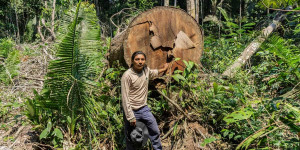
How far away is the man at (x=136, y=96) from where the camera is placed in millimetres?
2850

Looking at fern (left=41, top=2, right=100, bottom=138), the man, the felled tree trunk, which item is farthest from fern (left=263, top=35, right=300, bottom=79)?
fern (left=41, top=2, right=100, bottom=138)

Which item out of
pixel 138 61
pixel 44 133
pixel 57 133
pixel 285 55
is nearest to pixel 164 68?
pixel 138 61

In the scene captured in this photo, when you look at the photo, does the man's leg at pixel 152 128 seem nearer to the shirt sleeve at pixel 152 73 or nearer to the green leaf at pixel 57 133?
the shirt sleeve at pixel 152 73

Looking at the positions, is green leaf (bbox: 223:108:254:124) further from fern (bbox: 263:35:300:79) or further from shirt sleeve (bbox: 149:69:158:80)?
shirt sleeve (bbox: 149:69:158:80)

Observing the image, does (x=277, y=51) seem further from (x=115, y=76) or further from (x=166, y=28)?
(x=115, y=76)

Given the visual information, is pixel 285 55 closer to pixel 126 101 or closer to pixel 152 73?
pixel 152 73

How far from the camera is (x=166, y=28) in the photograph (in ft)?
12.1

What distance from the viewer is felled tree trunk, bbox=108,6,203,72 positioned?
3549mm

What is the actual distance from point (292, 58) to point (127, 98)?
7.01 ft

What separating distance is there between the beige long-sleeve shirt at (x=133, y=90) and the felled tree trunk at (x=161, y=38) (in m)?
0.59

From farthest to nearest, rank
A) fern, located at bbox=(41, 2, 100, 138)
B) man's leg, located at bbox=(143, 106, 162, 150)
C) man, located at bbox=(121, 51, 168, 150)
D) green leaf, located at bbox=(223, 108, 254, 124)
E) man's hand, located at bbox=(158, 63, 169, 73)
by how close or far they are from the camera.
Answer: man's hand, located at bbox=(158, 63, 169, 73) < fern, located at bbox=(41, 2, 100, 138) < man's leg, located at bbox=(143, 106, 162, 150) < man, located at bbox=(121, 51, 168, 150) < green leaf, located at bbox=(223, 108, 254, 124)

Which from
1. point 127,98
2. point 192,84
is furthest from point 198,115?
point 127,98

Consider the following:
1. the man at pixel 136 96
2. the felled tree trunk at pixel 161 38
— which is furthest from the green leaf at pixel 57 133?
the felled tree trunk at pixel 161 38

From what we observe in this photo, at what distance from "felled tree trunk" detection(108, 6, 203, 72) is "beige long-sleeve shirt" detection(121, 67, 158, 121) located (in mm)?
587
